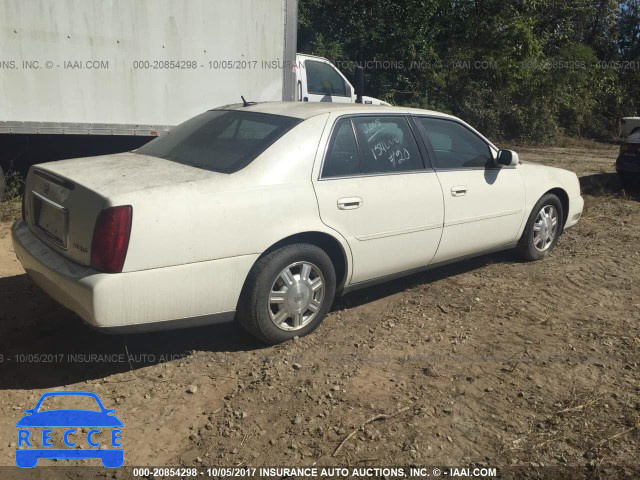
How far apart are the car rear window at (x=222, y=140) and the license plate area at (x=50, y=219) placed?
0.80 m

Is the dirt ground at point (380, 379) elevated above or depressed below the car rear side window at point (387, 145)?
below

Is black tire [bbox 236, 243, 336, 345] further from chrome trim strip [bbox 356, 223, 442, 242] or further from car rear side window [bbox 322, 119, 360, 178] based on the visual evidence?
car rear side window [bbox 322, 119, 360, 178]

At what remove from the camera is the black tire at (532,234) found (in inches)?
214

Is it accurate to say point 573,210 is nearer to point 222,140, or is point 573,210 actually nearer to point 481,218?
point 481,218

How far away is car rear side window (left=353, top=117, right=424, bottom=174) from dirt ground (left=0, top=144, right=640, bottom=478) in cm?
106

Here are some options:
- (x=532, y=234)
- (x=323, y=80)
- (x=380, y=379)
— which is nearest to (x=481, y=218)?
(x=532, y=234)

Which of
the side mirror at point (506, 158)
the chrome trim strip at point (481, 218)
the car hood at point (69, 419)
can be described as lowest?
the car hood at point (69, 419)

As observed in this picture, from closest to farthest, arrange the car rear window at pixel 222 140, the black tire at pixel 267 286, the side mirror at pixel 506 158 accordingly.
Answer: the black tire at pixel 267 286
the car rear window at pixel 222 140
the side mirror at pixel 506 158

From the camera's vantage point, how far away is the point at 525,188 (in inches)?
207

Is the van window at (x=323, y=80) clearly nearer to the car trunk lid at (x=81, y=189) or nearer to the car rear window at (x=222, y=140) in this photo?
the car rear window at (x=222, y=140)

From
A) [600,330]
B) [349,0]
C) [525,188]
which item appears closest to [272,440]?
[600,330]

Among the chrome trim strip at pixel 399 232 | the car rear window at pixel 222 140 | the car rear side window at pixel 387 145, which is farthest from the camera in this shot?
the car rear side window at pixel 387 145

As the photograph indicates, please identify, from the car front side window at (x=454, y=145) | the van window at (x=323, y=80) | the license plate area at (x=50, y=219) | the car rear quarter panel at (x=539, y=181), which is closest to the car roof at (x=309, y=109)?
the car front side window at (x=454, y=145)

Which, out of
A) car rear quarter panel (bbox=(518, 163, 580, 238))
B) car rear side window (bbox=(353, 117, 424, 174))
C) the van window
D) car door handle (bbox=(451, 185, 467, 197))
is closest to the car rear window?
car rear side window (bbox=(353, 117, 424, 174))
